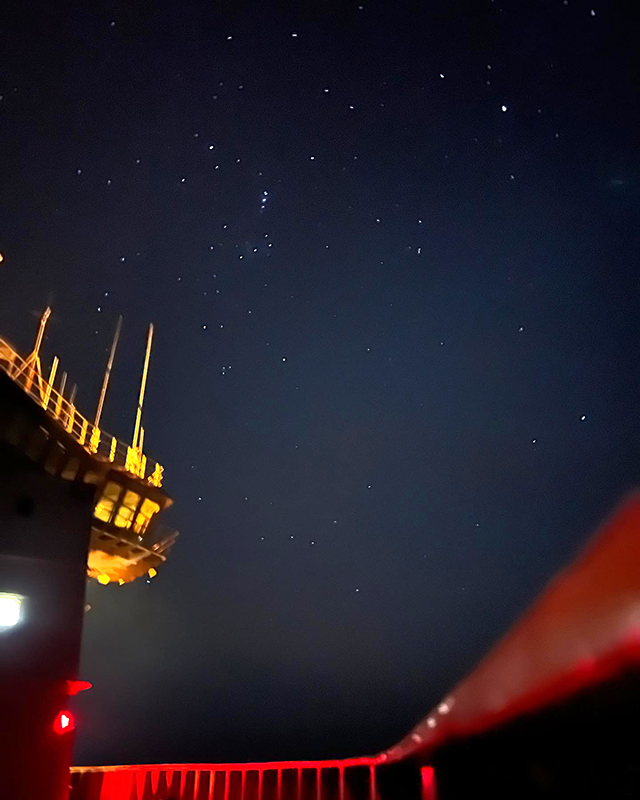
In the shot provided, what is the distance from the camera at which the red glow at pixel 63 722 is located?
13.7 m

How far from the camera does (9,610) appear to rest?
44.5 ft

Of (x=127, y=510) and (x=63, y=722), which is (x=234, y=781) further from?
(x=127, y=510)

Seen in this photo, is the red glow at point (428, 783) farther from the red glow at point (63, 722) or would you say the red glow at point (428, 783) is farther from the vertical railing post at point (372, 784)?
the red glow at point (63, 722)

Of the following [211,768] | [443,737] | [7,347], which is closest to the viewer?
[443,737]

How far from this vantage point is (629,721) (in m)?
8.37

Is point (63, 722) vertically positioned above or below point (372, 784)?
above

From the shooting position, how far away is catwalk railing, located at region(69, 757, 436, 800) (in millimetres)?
14709

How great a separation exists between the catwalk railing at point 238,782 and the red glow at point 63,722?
517 centimetres

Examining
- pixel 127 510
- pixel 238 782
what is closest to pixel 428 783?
pixel 238 782

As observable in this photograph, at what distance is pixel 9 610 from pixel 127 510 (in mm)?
5328

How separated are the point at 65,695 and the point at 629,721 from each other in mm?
11196

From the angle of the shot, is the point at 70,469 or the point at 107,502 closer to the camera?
the point at 70,469

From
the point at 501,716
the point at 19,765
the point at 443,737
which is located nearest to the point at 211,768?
the point at 19,765

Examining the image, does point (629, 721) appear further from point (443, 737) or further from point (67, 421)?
point (67, 421)
